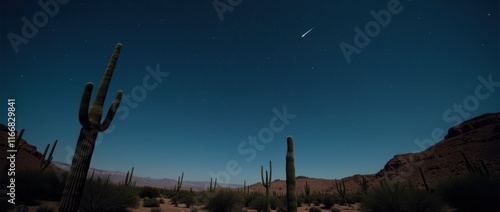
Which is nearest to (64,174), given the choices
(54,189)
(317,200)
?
(54,189)

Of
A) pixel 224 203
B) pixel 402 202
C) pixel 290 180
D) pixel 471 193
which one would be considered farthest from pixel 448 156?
pixel 290 180

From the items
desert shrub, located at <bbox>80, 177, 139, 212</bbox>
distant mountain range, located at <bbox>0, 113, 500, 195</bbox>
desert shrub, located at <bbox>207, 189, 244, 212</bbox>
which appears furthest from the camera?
distant mountain range, located at <bbox>0, 113, 500, 195</bbox>

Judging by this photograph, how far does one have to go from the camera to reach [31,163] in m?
41.3

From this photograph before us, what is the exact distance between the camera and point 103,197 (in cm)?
1064

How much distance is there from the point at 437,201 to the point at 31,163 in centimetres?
5484

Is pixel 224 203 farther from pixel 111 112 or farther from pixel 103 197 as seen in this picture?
pixel 111 112

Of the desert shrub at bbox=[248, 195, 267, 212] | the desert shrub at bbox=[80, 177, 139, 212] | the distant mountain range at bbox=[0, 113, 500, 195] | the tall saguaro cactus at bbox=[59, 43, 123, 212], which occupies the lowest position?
the desert shrub at bbox=[248, 195, 267, 212]

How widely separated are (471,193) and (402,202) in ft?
10.9

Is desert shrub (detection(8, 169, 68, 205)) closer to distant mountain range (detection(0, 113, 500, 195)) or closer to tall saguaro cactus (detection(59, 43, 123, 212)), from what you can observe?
tall saguaro cactus (detection(59, 43, 123, 212))

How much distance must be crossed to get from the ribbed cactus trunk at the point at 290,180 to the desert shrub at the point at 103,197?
7783 mm

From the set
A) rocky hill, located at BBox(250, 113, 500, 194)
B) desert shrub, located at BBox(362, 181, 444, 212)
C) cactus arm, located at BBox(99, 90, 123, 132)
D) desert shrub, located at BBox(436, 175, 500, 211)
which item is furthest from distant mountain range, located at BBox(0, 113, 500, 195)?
cactus arm, located at BBox(99, 90, 123, 132)

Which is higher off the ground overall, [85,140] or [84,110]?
[84,110]

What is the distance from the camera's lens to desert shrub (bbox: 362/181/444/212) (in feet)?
38.0

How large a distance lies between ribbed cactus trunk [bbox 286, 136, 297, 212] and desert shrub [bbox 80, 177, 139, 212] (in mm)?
7783
